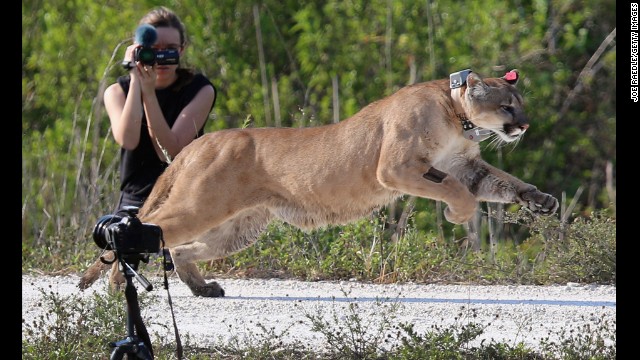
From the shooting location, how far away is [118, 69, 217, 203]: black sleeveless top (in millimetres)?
7727

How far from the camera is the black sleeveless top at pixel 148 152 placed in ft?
25.3

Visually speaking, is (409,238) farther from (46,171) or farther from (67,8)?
(67,8)

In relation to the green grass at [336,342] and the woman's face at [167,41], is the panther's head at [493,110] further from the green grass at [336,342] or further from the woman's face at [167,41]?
the woman's face at [167,41]

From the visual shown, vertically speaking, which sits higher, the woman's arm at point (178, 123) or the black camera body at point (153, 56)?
the black camera body at point (153, 56)

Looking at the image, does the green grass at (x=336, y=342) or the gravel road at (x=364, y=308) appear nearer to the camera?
the green grass at (x=336, y=342)

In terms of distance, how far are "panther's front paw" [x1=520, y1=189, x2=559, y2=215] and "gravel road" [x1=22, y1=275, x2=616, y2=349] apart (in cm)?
52

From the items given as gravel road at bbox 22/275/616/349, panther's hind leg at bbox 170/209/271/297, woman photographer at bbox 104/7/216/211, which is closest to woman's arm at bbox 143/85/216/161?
woman photographer at bbox 104/7/216/211

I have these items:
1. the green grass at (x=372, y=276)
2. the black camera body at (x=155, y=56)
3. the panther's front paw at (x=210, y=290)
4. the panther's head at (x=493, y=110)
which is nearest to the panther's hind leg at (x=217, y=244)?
the panther's front paw at (x=210, y=290)

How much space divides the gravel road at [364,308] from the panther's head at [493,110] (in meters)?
0.99

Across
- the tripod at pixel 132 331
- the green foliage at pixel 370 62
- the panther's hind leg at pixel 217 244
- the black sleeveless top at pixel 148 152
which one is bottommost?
the green foliage at pixel 370 62

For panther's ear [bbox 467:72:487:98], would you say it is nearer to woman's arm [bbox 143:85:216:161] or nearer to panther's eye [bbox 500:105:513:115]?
panther's eye [bbox 500:105:513:115]

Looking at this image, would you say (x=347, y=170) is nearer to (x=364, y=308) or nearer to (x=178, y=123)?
(x=364, y=308)

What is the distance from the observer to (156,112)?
24.3 ft
